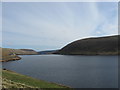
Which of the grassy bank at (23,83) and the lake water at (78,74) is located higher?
the grassy bank at (23,83)

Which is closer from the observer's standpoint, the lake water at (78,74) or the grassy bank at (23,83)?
the grassy bank at (23,83)

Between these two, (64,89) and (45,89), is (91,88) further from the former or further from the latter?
(45,89)

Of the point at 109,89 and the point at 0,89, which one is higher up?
the point at 0,89

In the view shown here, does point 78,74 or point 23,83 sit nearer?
point 23,83

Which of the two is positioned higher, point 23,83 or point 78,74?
point 23,83

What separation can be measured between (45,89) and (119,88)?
600 inches

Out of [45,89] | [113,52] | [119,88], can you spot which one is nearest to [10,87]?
[45,89]

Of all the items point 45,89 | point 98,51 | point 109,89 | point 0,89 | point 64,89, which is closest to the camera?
point 0,89

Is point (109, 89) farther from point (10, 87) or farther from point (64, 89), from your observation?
point (10, 87)

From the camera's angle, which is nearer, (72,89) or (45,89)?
(45,89)

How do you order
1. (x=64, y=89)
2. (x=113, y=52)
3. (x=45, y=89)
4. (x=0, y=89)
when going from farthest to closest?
(x=113, y=52) < (x=64, y=89) < (x=45, y=89) < (x=0, y=89)

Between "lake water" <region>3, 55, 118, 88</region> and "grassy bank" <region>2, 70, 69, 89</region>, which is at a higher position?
"grassy bank" <region>2, 70, 69, 89</region>

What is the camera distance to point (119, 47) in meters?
182

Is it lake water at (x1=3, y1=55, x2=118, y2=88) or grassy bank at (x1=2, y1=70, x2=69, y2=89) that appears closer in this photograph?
grassy bank at (x1=2, y1=70, x2=69, y2=89)
